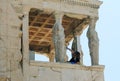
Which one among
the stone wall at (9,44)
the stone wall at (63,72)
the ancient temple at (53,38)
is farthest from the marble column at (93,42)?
the stone wall at (9,44)

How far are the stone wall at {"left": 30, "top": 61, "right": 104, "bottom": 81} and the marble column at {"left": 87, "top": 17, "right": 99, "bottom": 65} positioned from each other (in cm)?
54

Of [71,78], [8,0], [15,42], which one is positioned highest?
[8,0]

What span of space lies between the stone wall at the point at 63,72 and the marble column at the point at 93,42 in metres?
0.54

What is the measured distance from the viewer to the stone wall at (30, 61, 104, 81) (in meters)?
23.0

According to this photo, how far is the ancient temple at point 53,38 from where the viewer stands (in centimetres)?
2297

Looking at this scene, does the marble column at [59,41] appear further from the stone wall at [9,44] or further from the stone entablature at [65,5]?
the stone wall at [9,44]

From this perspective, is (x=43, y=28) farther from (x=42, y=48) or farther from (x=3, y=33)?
(x=3, y=33)

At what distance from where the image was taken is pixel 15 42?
23.3m

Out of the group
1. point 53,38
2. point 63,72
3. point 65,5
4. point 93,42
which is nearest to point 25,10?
point 53,38

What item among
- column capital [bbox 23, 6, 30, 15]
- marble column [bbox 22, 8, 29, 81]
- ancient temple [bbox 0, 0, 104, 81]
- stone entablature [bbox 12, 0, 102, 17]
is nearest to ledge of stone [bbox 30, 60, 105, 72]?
ancient temple [bbox 0, 0, 104, 81]

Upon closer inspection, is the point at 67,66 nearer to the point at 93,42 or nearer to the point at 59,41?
the point at 59,41

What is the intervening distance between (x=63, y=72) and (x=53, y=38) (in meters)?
1.62

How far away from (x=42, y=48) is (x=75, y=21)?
9.99 ft

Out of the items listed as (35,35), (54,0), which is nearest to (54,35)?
(54,0)
